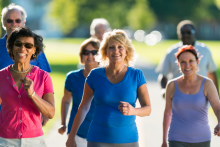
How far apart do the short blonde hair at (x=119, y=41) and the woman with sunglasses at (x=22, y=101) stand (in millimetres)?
796

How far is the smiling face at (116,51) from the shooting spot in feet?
14.3

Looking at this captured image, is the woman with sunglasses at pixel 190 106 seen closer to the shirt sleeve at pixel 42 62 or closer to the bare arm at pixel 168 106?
the bare arm at pixel 168 106

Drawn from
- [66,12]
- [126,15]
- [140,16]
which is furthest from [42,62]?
[140,16]

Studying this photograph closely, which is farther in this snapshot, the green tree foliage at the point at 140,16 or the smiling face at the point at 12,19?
the green tree foliage at the point at 140,16

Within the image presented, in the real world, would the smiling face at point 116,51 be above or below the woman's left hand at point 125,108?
above

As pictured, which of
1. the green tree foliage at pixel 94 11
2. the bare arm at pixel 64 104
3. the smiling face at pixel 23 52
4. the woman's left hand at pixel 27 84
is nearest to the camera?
the woman's left hand at pixel 27 84

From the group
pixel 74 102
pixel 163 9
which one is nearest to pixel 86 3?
pixel 163 9

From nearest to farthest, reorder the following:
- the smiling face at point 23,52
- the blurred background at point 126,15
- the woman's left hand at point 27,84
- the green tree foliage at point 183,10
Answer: the woman's left hand at point 27,84
the smiling face at point 23,52
the blurred background at point 126,15
the green tree foliage at point 183,10

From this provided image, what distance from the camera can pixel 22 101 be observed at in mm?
3924

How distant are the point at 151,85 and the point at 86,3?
55235mm

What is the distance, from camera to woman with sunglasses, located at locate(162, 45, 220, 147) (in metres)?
4.74

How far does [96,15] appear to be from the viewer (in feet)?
218

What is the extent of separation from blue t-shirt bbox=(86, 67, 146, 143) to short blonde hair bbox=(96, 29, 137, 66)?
11.9 inches

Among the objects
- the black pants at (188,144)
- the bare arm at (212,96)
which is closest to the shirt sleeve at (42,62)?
the black pants at (188,144)
